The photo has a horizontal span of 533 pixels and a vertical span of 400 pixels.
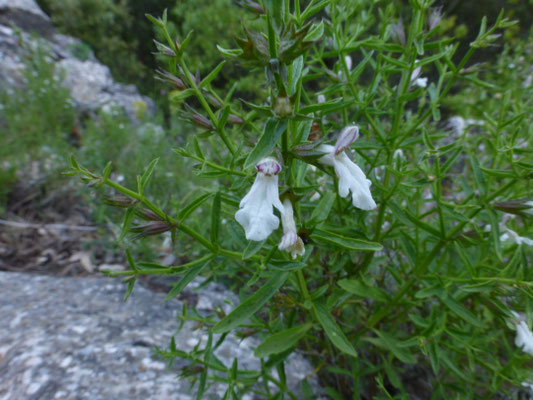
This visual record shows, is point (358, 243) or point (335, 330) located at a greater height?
point (358, 243)

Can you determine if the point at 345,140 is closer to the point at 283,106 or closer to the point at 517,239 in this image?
the point at 283,106

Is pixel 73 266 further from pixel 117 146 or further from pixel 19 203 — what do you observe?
pixel 117 146

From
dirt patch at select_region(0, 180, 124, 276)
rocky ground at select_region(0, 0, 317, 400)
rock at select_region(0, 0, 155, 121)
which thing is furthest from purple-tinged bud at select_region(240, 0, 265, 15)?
rock at select_region(0, 0, 155, 121)

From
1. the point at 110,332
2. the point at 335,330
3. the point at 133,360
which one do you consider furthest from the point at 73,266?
the point at 335,330

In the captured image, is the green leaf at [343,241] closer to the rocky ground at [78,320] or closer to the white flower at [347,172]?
the white flower at [347,172]

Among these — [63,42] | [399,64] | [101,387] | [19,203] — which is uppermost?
[63,42]

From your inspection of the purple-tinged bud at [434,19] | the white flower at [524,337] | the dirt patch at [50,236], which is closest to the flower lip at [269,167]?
the purple-tinged bud at [434,19]

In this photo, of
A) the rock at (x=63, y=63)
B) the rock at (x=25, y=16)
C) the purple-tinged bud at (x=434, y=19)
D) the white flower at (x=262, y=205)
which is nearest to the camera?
the white flower at (x=262, y=205)
